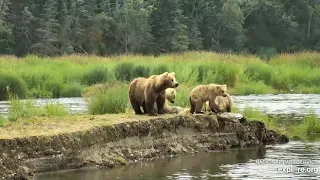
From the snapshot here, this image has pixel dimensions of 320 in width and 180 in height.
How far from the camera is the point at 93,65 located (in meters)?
35.1

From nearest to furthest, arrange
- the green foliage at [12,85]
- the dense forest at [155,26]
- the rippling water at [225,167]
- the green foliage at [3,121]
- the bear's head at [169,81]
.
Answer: the rippling water at [225,167] < the green foliage at [3,121] < the bear's head at [169,81] < the green foliage at [12,85] < the dense forest at [155,26]

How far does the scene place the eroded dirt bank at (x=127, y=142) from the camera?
12.3m

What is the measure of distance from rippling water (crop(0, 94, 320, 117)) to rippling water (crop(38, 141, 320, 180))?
6.35 meters

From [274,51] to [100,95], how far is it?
50.2 meters

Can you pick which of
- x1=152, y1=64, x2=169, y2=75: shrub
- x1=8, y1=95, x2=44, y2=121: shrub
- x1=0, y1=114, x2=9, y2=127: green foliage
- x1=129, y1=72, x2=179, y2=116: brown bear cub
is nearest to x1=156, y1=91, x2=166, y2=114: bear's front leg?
x1=129, y1=72, x2=179, y2=116: brown bear cub

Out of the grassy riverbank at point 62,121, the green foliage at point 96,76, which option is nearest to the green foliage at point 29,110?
the grassy riverbank at point 62,121

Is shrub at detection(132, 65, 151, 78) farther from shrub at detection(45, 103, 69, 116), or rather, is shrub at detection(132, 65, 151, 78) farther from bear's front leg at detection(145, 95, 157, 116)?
bear's front leg at detection(145, 95, 157, 116)

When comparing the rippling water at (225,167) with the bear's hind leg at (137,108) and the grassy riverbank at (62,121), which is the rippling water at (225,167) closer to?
the grassy riverbank at (62,121)

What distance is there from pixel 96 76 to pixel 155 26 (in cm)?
3252

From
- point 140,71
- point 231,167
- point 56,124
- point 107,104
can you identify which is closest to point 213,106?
point 107,104

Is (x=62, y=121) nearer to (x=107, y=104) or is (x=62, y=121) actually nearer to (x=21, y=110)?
(x=21, y=110)

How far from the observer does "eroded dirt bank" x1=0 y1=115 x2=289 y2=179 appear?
12.3 metres

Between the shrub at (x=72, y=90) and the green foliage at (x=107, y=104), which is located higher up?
the green foliage at (x=107, y=104)

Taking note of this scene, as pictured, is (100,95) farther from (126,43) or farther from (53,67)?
(126,43)
